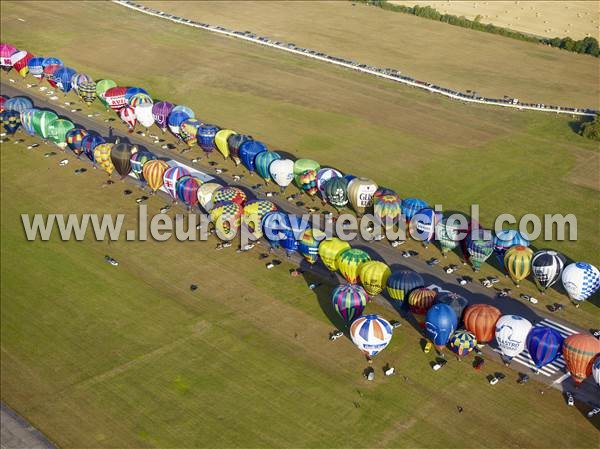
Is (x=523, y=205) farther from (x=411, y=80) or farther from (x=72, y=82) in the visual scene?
(x=72, y=82)

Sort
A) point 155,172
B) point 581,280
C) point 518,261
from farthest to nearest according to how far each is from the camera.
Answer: point 155,172
point 518,261
point 581,280

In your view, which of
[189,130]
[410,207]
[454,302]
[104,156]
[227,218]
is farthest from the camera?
[189,130]

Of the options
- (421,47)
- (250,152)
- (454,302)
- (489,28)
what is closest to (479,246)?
(454,302)

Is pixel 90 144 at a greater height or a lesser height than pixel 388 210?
lesser

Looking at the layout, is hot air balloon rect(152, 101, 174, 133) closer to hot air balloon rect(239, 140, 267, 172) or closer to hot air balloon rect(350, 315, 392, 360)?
hot air balloon rect(239, 140, 267, 172)

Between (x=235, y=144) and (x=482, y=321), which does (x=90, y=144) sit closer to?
(x=235, y=144)

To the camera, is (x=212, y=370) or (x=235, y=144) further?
(x=235, y=144)

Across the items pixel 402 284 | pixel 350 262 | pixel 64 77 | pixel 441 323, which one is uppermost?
pixel 64 77

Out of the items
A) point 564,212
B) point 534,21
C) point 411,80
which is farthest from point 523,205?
point 534,21
